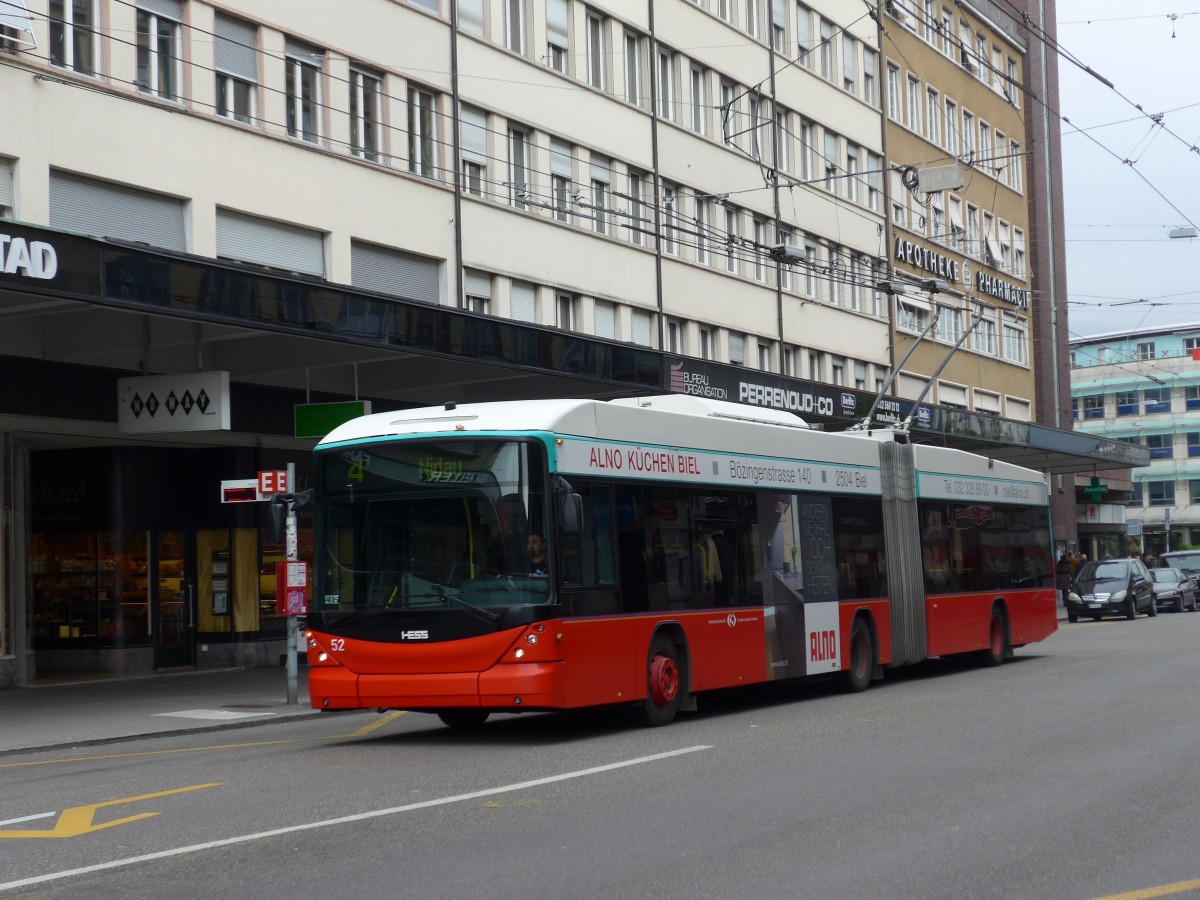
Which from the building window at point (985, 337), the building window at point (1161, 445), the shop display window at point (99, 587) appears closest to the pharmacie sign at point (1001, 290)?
the building window at point (985, 337)

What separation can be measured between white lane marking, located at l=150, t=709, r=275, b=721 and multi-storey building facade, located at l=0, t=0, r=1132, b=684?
11.4 feet

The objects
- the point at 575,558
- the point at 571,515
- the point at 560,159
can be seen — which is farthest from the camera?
the point at 560,159

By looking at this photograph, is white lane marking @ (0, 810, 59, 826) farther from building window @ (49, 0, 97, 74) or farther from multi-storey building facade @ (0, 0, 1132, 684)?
building window @ (49, 0, 97, 74)

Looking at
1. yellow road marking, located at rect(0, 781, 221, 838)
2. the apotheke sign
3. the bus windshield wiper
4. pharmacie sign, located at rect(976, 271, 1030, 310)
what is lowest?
yellow road marking, located at rect(0, 781, 221, 838)

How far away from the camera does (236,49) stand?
2448 centimetres

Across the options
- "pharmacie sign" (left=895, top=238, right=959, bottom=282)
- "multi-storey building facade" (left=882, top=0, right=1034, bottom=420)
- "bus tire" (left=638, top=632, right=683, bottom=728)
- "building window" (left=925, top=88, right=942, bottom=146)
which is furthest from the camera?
"building window" (left=925, top=88, right=942, bottom=146)

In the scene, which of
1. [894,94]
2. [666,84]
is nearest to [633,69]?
[666,84]

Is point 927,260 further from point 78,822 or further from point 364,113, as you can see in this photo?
point 78,822

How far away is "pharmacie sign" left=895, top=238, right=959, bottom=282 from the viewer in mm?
49219

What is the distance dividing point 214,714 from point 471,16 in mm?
15898

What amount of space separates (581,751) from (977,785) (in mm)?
3448

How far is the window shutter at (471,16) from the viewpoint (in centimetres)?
2983

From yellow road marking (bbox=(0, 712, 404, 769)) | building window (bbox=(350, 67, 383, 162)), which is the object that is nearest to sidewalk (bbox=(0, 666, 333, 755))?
yellow road marking (bbox=(0, 712, 404, 769))

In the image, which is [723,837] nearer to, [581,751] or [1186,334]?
[581,751]
